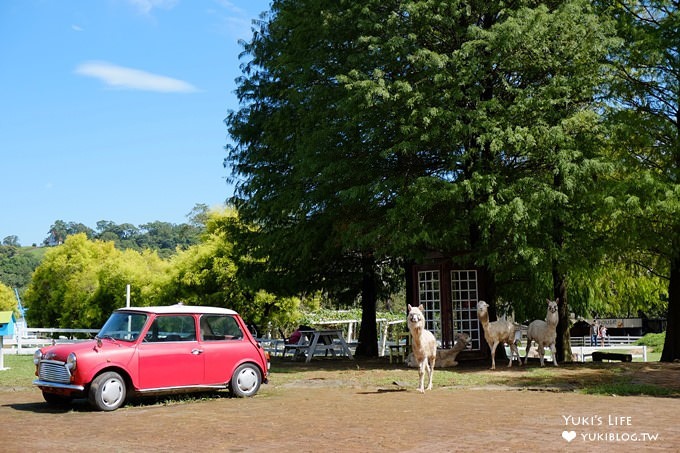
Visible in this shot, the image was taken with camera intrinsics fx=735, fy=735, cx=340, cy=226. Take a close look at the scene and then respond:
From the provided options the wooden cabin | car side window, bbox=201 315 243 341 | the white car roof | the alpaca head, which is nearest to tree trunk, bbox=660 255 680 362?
the wooden cabin

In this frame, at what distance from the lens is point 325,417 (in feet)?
36.9

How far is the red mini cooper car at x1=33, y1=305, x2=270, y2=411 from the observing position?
1221cm

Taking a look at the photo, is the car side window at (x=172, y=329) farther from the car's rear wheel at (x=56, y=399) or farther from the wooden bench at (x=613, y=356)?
the wooden bench at (x=613, y=356)

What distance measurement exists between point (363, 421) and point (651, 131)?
44.6ft

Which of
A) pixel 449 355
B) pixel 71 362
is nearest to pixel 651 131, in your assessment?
pixel 449 355

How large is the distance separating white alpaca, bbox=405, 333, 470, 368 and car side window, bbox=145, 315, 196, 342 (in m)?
8.73

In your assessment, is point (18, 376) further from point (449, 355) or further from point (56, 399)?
point (449, 355)

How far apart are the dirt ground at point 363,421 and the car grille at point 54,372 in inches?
21.7

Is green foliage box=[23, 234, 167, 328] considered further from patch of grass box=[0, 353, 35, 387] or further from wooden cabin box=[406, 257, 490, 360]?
wooden cabin box=[406, 257, 490, 360]

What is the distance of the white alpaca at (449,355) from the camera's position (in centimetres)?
2055

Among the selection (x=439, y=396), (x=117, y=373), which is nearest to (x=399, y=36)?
(x=439, y=396)

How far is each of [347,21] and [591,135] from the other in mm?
7851

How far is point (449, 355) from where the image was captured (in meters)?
20.6

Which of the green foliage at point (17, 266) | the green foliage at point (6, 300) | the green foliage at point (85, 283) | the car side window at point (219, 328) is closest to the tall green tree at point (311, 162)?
the car side window at point (219, 328)
